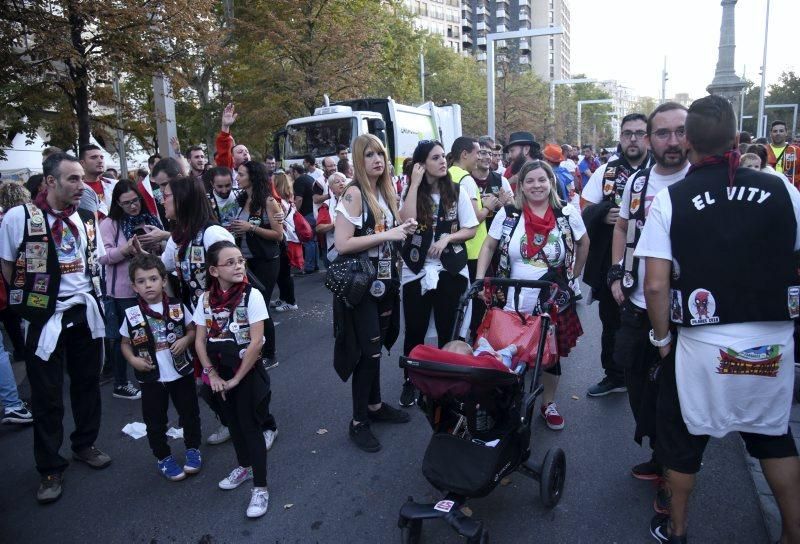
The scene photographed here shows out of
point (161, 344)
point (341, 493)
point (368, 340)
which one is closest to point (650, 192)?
point (368, 340)

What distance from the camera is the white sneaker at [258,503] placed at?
3.30 m

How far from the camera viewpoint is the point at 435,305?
4.56m

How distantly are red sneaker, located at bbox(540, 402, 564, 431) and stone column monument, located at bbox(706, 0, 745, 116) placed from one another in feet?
59.7

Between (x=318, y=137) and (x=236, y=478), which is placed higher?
(x=318, y=137)

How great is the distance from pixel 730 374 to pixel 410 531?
1628 millimetres

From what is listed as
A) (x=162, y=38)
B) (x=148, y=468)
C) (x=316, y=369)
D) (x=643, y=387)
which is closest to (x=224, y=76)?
(x=162, y=38)

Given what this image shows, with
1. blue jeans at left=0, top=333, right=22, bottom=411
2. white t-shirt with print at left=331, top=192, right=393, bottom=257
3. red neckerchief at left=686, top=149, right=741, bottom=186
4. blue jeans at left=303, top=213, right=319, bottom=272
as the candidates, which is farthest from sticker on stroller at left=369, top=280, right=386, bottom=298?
blue jeans at left=303, top=213, right=319, bottom=272

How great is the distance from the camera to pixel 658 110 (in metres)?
3.47

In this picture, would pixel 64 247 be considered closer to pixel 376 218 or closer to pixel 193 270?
pixel 193 270

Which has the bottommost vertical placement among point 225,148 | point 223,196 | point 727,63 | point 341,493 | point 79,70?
point 341,493

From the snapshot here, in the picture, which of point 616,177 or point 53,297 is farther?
point 616,177

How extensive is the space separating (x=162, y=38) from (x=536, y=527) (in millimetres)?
9136

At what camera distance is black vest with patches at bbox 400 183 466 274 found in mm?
4438

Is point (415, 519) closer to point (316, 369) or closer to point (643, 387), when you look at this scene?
point (643, 387)
